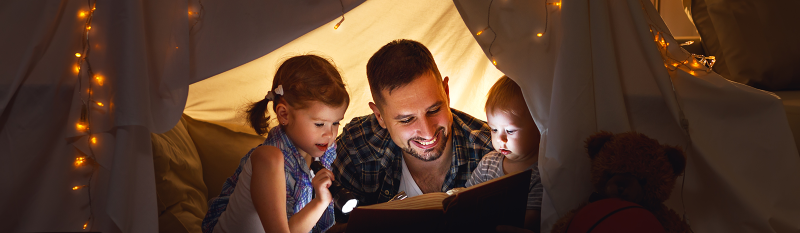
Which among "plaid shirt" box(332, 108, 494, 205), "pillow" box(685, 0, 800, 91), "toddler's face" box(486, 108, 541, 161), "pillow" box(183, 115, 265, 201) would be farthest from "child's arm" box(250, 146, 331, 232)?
"pillow" box(685, 0, 800, 91)

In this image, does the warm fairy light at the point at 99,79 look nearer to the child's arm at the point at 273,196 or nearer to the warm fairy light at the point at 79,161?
the warm fairy light at the point at 79,161

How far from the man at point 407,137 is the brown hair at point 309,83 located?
111mm

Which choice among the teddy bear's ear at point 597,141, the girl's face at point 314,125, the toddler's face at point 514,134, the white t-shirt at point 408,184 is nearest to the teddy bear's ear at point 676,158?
the teddy bear's ear at point 597,141

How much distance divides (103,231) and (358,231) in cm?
50

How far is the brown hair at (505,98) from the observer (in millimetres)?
1207

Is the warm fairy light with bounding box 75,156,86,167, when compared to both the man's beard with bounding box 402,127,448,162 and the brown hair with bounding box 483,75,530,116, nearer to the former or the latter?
the man's beard with bounding box 402,127,448,162

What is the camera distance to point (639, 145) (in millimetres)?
878

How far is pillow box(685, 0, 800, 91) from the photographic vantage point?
148 centimetres

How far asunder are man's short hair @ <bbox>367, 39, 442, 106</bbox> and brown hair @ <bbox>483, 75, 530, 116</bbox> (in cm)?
19

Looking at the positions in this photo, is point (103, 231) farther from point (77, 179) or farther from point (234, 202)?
point (234, 202)

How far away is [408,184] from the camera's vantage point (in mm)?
1473

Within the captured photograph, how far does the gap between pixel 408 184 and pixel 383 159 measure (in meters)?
0.11

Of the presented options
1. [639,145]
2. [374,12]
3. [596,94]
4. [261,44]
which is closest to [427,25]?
[374,12]

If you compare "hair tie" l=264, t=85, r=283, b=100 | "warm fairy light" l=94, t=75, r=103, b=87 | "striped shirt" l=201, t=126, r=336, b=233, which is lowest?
"striped shirt" l=201, t=126, r=336, b=233
